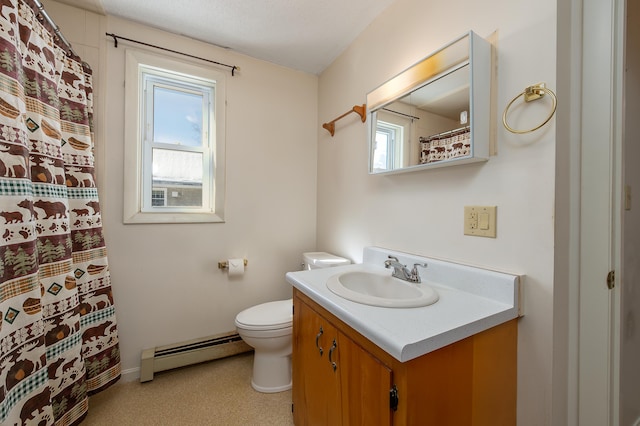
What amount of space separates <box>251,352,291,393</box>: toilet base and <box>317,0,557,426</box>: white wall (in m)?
0.83

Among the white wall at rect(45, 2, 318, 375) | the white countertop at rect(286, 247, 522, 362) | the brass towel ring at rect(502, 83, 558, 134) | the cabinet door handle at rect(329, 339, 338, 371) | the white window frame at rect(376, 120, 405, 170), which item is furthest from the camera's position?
the white wall at rect(45, 2, 318, 375)

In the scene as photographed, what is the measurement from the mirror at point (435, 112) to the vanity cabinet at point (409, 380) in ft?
2.29

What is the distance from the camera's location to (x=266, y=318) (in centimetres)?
160

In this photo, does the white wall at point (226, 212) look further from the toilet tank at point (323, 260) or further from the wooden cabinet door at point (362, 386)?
the wooden cabinet door at point (362, 386)

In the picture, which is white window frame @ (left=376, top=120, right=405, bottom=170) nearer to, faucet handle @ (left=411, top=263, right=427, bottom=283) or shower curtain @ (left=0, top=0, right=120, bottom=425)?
faucet handle @ (left=411, top=263, right=427, bottom=283)

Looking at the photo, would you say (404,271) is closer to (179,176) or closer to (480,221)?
(480,221)

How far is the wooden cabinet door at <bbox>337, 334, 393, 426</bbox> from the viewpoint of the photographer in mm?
745

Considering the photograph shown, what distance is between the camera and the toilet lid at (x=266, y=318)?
1.54 meters

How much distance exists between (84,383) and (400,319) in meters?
1.63

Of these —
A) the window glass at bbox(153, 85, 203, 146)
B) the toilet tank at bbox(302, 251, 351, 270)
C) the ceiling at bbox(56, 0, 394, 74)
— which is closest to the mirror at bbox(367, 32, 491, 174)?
the ceiling at bbox(56, 0, 394, 74)

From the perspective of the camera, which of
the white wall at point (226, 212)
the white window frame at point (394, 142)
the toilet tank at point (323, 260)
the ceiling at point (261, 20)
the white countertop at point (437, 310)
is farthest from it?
the toilet tank at point (323, 260)

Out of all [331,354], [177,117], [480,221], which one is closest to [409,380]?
[331,354]

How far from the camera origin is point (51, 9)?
5.00 ft

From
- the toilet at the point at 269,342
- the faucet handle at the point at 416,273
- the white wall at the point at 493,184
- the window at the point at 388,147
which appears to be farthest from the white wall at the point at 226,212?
the faucet handle at the point at 416,273
